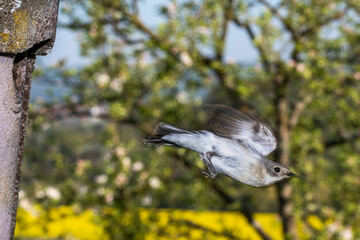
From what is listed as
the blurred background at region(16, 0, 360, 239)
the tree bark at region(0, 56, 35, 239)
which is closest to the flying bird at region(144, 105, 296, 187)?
the tree bark at region(0, 56, 35, 239)

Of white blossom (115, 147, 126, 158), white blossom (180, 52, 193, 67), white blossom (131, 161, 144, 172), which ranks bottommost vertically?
white blossom (131, 161, 144, 172)

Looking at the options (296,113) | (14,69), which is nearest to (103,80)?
(296,113)

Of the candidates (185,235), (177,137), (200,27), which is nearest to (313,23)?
(200,27)

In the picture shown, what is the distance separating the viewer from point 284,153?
20.4 ft

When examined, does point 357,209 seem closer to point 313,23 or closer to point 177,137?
point 313,23

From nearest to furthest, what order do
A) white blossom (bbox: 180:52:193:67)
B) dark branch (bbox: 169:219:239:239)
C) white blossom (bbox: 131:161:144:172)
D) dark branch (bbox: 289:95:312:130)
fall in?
white blossom (bbox: 180:52:193:67), white blossom (bbox: 131:161:144:172), dark branch (bbox: 169:219:239:239), dark branch (bbox: 289:95:312:130)

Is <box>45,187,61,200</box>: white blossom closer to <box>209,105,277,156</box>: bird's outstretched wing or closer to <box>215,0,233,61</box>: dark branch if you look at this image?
<box>215,0,233,61</box>: dark branch

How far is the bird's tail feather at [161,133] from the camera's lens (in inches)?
55.6

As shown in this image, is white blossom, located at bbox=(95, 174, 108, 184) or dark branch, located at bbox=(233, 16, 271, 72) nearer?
white blossom, located at bbox=(95, 174, 108, 184)

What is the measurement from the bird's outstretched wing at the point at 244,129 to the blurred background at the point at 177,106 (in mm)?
4313

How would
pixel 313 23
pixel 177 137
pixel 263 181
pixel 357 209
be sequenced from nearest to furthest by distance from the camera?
1. pixel 263 181
2. pixel 177 137
3. pixel 357 209
4. pixel 313 23

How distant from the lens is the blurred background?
6.06 metres

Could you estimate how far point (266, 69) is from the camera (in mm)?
6461

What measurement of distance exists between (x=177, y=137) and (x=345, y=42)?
5344 mm
